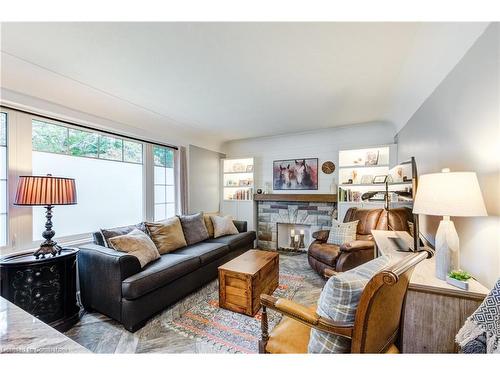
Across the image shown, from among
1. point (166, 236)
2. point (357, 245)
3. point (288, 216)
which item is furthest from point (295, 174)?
point (166, 236)

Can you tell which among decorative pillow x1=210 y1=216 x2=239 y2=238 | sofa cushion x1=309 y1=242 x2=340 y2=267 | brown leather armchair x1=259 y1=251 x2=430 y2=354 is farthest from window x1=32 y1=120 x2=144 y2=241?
sofa cushion x1=309 y1=242 x2=340 y2=267

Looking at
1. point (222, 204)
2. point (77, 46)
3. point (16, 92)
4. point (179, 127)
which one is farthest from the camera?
point (222, 204)

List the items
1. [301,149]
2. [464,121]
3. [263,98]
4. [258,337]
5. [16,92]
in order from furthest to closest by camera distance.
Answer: [301,149] → [263,98] → [16,92] → [258,337] → [464,121]

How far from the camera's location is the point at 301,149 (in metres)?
4.40

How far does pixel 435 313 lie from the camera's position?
109 centimetres

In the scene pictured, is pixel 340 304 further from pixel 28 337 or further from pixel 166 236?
pixel 166 236

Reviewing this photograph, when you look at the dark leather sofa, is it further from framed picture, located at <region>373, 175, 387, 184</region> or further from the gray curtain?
framed picture, located at <region>373, 175, 387, 184</region>

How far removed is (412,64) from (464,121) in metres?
0.77

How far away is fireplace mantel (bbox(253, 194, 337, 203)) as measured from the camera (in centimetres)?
402

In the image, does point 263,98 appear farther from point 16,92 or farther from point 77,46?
point 16,92

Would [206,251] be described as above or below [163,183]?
below

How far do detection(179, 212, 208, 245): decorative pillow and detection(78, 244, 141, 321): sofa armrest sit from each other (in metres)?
1.20

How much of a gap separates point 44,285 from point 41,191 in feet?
2.63
